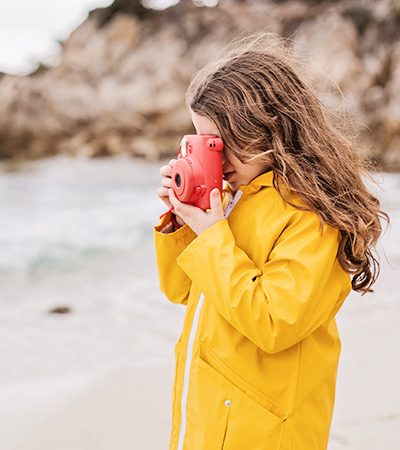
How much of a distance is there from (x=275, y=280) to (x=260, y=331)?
11 centimetres

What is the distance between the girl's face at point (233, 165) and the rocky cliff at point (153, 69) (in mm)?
16004

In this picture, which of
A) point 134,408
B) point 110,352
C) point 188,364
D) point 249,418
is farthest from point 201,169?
point 110,352

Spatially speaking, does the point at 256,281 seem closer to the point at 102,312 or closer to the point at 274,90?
the point at 274,90

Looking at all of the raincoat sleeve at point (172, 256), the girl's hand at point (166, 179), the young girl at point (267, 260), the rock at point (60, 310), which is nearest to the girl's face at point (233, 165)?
the young girl at point (267, 260)

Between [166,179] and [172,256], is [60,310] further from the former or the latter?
[166,179]

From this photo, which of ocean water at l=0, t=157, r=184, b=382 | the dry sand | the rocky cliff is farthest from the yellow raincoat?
the rocky cliff

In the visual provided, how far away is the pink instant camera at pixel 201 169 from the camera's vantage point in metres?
1.45

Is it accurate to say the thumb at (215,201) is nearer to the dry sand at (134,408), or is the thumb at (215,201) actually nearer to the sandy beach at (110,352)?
the sandy beach at (110,352)

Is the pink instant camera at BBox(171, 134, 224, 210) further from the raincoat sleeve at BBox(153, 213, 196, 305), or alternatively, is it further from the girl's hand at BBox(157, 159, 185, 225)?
the raincoat sleeve at BBox(153, 213, 196, 305)

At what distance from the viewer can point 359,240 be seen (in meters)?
1.43

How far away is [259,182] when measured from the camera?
150cm

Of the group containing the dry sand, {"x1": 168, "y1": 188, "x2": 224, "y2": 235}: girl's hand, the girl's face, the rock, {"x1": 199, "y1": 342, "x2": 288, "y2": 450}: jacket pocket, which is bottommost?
the rock

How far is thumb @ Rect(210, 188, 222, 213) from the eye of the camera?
1.45 meters

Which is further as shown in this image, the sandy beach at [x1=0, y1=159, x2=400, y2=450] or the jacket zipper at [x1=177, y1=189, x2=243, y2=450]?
the sandy beach at [x1=0, y1=159, x2=400, y2=450]
